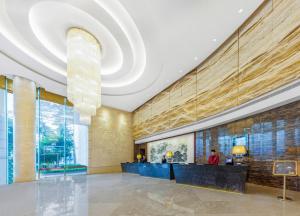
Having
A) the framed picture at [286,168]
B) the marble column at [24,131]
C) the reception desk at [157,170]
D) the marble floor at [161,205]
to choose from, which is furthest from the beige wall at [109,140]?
the framed picture at [286,168]

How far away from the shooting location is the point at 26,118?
31.5 feet

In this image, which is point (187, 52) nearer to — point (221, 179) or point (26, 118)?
point (221, 179)

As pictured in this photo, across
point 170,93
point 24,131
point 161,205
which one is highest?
point 170,93

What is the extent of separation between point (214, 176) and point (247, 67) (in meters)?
3.52

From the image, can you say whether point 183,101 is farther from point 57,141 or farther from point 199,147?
point 57,141

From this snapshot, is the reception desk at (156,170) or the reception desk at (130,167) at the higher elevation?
the reception desk at (156,170)

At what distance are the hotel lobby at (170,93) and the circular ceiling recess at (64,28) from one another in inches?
1.5

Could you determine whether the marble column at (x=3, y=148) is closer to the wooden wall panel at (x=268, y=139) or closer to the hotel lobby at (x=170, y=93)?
the hotel lobby at (x=170, y=93)

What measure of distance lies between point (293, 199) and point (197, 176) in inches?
110

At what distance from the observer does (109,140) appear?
47.5ft

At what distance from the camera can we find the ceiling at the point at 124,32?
17.5 feet

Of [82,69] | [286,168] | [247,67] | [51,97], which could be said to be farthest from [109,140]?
[286,168]

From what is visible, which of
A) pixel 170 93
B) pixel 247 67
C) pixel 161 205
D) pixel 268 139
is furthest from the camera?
pixel 170 93

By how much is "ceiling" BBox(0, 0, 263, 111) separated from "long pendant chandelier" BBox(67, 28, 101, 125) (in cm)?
35
